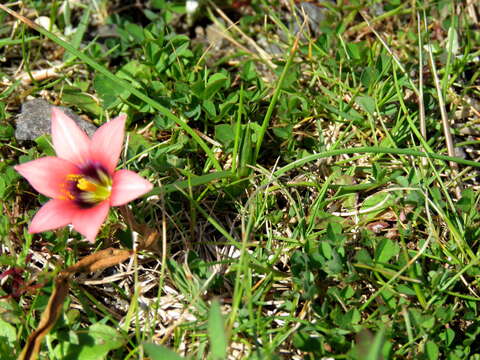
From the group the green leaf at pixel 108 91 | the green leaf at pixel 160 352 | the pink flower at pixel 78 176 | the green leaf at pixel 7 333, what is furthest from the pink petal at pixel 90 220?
the green leaf at pixel 108 91

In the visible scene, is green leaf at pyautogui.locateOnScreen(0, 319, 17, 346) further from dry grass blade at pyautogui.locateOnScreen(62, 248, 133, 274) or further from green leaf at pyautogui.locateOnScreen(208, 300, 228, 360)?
green leaf at pyautogui.locateOnScreen(208, 300, 228, 360)

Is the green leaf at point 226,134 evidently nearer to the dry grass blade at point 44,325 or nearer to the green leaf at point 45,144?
the green leaf at point 45,144

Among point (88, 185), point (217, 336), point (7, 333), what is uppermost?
point (88, 185)

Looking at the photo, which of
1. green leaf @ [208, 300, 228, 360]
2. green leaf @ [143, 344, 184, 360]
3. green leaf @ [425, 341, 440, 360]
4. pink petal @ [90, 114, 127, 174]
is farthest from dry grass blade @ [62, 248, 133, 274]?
green leaf @ [425, 341, 440, 360]

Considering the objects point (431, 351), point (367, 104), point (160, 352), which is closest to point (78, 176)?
point (160, 352)

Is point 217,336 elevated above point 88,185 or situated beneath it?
situated beneath

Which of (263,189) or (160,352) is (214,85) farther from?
(160,352)

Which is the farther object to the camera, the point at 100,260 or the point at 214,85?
the point at 214,85

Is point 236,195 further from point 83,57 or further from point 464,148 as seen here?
point 464,148
